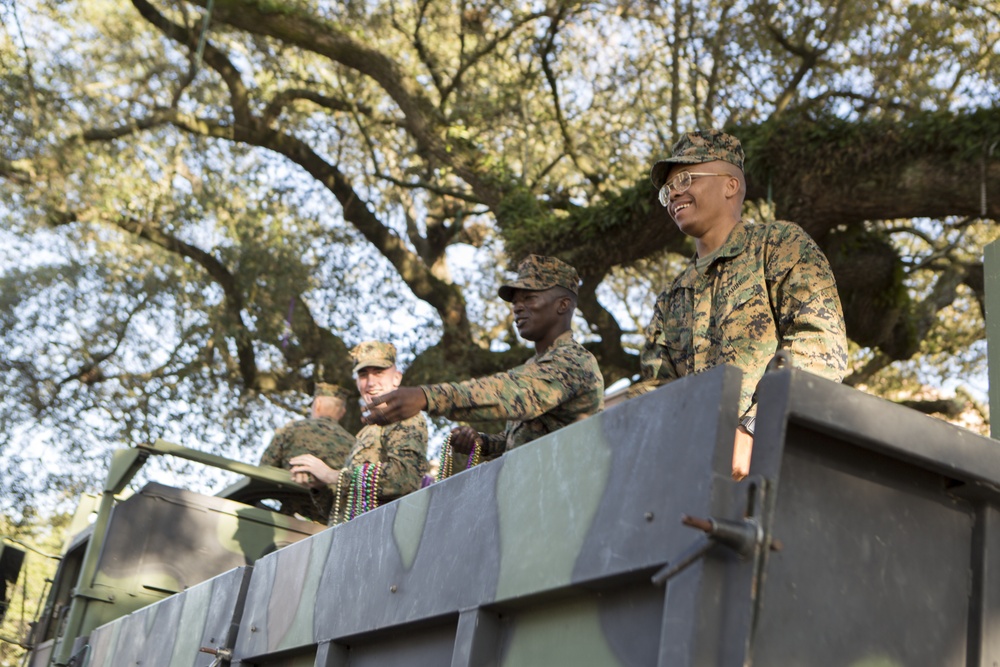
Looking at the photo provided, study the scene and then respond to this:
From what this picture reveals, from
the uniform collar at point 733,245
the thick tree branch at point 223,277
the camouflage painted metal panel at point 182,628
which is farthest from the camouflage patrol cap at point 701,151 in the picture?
the thick tree branch at point 223,277

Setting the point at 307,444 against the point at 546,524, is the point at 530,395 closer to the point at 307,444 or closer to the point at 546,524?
the point at 546,524

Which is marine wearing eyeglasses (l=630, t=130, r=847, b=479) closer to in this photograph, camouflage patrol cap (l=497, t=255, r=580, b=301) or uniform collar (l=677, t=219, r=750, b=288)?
uniform collar (l=677, t=219, r=750, b=288)

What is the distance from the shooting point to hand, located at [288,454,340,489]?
233 inches

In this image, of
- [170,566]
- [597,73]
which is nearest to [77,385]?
[597,73]

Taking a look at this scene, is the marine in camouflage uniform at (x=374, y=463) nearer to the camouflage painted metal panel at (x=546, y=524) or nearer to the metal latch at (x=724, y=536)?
the camouflage painted metal panel at (x=546, y=524)

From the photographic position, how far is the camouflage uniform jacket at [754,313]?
2787 mm

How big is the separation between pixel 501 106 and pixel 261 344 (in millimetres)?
3214

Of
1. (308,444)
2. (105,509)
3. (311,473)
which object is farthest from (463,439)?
(308,444)

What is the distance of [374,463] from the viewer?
17.5ft

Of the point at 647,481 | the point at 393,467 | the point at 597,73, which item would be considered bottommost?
the point at 647,481

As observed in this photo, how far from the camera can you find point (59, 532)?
44.9 feet

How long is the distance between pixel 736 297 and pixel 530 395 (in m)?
0.65

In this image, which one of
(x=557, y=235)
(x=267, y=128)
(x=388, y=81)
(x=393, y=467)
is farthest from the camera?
(x=267, y=128)

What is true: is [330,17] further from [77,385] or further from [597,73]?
[77,385]
